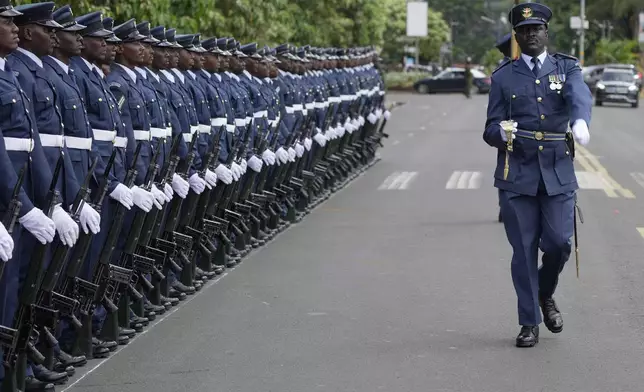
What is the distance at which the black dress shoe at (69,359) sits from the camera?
8.91 meters

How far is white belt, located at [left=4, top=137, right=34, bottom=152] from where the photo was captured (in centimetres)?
817

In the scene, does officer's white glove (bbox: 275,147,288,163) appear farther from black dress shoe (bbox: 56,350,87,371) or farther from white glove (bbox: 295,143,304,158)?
black dress shoe (bbox: 56,350,87,371)

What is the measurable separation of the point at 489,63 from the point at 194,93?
103m

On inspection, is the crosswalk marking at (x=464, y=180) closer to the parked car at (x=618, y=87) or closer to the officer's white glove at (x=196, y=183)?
the officer's white glove at (x=196, y=183)

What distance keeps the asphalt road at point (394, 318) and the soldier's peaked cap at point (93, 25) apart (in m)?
1.93

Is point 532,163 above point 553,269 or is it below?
above

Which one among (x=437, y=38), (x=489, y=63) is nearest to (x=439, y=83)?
(x=437, y=38)

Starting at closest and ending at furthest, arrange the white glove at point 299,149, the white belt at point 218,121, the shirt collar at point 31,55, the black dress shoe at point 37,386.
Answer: the black dress shoe at point 37,386, the shirt collar at point 31,55, the white belt at point 218,121, the white glove at point 299,149

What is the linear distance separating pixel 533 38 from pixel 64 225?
3.25 m

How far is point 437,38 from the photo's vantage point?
107438mm

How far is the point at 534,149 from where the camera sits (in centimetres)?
980

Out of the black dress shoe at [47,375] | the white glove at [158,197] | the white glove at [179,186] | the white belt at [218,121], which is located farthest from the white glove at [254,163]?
the black dress shoe at [47,375]

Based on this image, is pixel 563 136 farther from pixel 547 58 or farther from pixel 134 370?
pixel 134 370

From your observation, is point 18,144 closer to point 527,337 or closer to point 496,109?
point 496,109
